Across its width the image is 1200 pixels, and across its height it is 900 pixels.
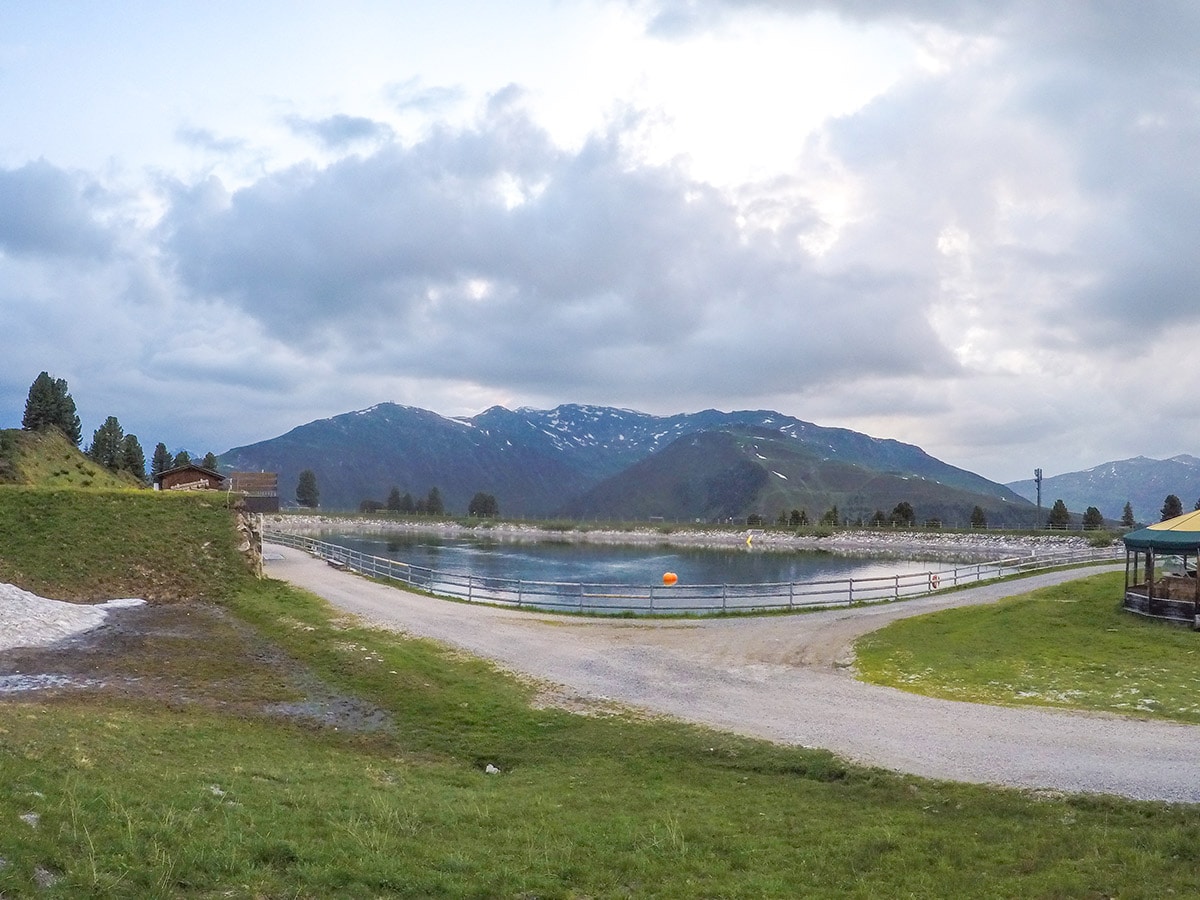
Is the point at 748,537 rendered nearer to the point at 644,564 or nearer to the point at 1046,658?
the point at 644,564

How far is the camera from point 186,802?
32.2 feet

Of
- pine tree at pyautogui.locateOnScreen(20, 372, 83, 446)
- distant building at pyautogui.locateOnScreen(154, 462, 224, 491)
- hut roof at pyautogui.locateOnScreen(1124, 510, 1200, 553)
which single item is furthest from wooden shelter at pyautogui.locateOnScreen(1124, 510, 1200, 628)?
pine tree at pyautogui.locateOnScreen(20, 372, 83, 446)

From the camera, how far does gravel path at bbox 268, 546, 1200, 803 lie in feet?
43.7

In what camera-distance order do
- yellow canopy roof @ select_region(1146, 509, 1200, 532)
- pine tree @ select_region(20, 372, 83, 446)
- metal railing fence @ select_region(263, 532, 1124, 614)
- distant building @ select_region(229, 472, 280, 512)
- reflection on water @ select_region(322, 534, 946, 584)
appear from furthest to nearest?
pine tree @ select_region(20, 372, 83, 446), reflection on water @ select_region(322, 534, 946, 584), distant building @ select_region(229, 472, 280, 512), metal railing fence @ select_region(263, 532, 1124, 614), yellow canopy roof @ select_region(1146, 509, 1200, 532)

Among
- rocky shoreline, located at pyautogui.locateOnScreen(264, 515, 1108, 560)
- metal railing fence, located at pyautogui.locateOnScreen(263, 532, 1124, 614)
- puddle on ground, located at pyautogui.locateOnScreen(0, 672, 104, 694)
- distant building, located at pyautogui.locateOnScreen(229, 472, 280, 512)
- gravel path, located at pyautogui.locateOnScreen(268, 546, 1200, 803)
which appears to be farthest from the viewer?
rocky shoreline, located at pyautogui.locateOnScreen(264, 515, 1108, 560)

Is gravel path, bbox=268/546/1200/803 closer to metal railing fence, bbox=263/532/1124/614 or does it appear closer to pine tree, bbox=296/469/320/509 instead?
metal railing fence, bbox=263/532/1124/614

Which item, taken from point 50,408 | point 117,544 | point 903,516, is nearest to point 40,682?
point 117,544

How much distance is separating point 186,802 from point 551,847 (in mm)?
4625

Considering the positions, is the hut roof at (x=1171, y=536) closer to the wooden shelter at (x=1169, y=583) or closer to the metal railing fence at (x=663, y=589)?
the wooden shelter at (x=1169, y=583)

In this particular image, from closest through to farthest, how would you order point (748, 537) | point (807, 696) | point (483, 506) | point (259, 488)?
point (807, 696)
point (259, 488)
point (748, 537)
point (483, 506)

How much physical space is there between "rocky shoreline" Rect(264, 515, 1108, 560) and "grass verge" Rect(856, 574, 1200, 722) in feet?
207

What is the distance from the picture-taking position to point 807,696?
19203 mm

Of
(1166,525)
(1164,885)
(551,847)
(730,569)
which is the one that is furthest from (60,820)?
(730,569)

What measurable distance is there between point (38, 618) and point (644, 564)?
58307mm
